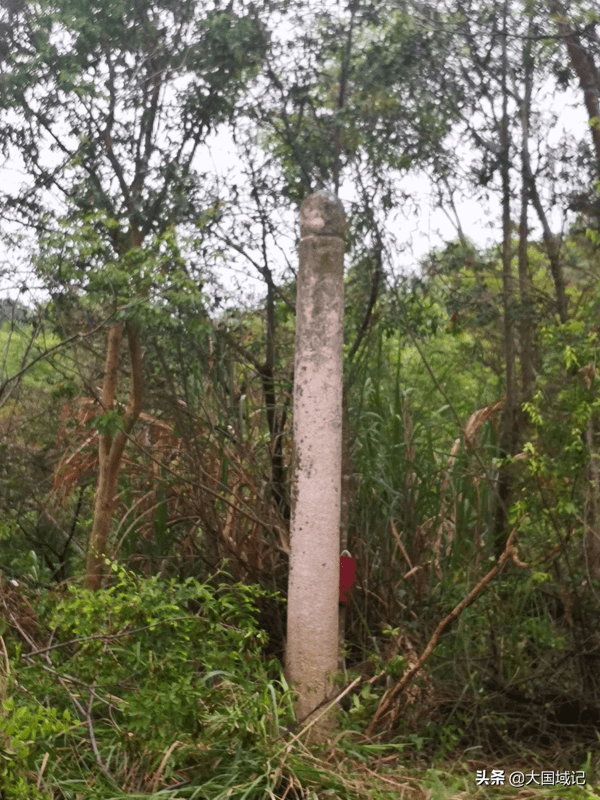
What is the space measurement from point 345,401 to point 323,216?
1209mm

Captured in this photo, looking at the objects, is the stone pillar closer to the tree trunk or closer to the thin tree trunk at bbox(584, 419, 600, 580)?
the thin tree trunk at bbox(584, 419, 600, 580)

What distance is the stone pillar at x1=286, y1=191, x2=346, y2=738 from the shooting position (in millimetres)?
4320

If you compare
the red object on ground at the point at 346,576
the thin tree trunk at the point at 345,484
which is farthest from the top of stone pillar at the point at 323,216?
the red object on ground at the point at 346,576

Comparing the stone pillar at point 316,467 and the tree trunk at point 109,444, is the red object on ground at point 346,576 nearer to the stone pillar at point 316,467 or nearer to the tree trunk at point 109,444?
the stone pillar at point 316,467

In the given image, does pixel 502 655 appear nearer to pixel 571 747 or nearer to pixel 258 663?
pixel 571 747

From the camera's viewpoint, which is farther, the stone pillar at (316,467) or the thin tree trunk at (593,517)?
the thin tree trunk at (593,517)

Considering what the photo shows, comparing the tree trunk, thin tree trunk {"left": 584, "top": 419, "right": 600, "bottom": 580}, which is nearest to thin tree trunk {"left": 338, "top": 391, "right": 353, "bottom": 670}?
thin tree trunk {"left": 584, "top": 419, "right": 600, "bottom": 580}

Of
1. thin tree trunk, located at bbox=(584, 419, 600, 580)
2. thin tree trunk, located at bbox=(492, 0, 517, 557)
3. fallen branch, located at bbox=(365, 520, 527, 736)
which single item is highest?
thin tree trunk, located at bbox=(492, 0, 517, 557)

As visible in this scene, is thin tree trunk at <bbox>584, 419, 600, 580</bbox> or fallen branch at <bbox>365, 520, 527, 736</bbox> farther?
thin tree trunk at <bbox>584, 419, 600, 580</bbox>

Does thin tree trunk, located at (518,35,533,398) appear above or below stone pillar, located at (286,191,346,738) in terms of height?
above

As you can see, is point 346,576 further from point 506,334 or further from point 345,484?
point 506,334

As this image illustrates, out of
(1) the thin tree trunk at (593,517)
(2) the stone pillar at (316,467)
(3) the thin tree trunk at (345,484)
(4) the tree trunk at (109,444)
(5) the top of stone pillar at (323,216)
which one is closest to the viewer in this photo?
(2) the stone pillar at (316,467)

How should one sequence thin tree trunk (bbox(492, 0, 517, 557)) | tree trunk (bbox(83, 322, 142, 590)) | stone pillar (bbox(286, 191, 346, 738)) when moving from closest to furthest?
stone pillar (bbox(286, 191, 346, 738))
tree trunk (bbox(83, 322, 142, 590))
thin tree trunk (bbox(492, 0, 517, 557))

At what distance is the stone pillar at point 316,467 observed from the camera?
14.2 ft
